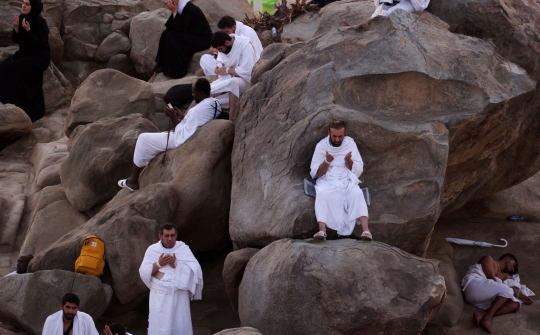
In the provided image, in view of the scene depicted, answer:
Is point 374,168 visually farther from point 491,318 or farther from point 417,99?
point 491,318

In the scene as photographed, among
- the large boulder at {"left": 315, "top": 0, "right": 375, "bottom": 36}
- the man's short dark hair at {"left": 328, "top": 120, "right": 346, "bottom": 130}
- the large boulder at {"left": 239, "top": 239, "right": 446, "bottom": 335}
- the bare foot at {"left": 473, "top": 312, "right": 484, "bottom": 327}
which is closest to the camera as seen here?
the large boulder at {"left": 239, "top": 239, "right": 446, "bottom": 335}

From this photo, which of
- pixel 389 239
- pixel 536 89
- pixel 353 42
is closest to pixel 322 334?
pixel 389 239

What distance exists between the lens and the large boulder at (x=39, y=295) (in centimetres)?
879

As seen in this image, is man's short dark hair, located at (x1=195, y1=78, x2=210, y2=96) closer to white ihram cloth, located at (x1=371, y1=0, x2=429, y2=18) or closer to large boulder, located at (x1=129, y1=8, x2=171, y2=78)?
white ihram cloth, located at (x1=371, y1=0, x2=429, y2=18)

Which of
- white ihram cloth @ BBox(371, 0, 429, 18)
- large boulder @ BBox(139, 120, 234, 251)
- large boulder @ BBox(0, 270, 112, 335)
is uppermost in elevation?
white ihram cloth @ BBox(371, 0, 429, 18)

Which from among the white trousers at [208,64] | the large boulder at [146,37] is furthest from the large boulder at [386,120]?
the large boulder at [146,37]

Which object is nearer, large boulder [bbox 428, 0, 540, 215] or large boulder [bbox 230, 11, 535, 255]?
large boulder [bbox 230, 11, 535, 255]

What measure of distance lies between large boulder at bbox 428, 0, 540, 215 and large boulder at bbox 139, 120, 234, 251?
2342 millimetres

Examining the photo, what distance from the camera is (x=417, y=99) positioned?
30.1 feet

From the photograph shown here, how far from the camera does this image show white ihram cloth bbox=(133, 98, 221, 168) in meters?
9.96

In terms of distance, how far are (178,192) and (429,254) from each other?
9.46 ft

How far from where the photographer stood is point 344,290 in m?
7.48

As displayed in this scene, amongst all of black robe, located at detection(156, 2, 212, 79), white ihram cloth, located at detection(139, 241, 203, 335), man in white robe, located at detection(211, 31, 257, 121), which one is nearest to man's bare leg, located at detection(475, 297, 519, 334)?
white ihram cloth, located at detection(139, 241, 203, 335)

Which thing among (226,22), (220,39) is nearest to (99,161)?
(220,39)
